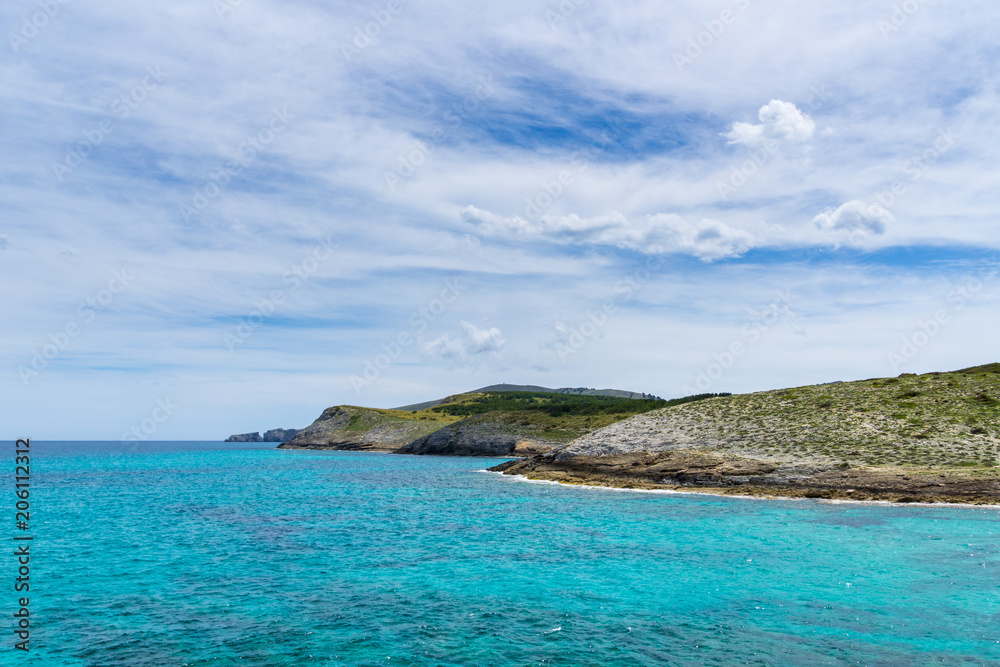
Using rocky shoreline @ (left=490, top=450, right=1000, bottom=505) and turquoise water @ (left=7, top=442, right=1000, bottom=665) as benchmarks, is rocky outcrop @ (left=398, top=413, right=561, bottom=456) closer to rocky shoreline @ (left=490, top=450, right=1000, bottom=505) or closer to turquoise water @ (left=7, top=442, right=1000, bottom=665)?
rocky shoreline @ (left=490, top=450, right=1000, bottom=505)

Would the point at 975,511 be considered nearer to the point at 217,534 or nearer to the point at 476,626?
the point at 476,626

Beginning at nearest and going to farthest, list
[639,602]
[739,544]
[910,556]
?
1. [639,602]
2. [910,556]
3. [739,544]

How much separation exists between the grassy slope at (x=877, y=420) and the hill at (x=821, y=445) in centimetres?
10

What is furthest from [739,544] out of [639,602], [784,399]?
[784,399]

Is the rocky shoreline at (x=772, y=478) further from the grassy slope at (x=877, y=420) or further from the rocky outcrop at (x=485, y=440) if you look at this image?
the rocky outcrop at (x=485, y=440)

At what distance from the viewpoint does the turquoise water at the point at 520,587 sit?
659 inches

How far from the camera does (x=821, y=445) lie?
192 feet

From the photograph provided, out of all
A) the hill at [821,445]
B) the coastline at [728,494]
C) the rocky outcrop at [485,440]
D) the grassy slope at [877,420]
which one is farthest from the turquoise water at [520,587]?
the rocky outcrop at [485,440]

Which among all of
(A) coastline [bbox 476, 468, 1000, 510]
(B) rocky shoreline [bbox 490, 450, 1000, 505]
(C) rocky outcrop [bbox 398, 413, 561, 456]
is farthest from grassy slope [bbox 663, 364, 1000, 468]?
(C) rocky outcrop [bbox 398, 413, 561, 456]

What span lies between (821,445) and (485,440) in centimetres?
10065

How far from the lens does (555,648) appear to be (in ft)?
55.2

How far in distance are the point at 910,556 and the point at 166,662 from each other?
3120 cm

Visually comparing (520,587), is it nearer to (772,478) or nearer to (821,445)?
(772,478)

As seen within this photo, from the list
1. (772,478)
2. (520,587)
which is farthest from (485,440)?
(520,587)
